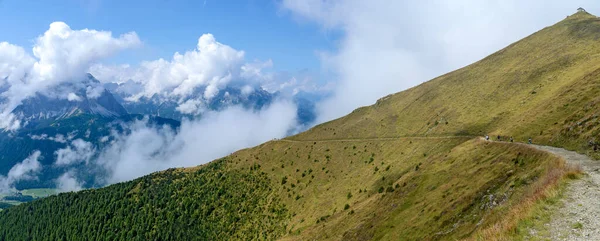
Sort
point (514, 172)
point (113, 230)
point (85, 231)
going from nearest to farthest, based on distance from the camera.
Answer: point (514, 172)
point (113, 230)
point (85, 231)

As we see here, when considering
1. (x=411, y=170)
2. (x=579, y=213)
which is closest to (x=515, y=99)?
(x=411, y=170)

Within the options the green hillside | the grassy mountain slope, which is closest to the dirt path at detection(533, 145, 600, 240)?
the green hillside

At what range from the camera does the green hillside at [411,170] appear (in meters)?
41.2

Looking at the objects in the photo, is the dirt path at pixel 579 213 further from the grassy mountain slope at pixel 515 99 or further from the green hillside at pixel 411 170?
the grassy mountain slope at pixel 515 99

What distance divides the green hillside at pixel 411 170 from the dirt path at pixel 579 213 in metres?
1.57

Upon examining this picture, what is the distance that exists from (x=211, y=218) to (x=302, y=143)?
45537mm

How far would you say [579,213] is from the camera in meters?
22.5

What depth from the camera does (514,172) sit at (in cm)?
4078

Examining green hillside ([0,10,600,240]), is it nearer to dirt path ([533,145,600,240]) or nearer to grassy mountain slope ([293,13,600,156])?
grassy mountain slope ([293,13,600,156])

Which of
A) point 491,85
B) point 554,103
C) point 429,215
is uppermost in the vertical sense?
point 491,85

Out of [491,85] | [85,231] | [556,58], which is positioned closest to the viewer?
[556,58]

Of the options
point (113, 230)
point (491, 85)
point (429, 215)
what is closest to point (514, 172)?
point (429, 215)

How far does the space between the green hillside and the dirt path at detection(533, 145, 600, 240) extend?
1.57 m

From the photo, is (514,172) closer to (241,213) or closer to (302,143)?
(241,213)
